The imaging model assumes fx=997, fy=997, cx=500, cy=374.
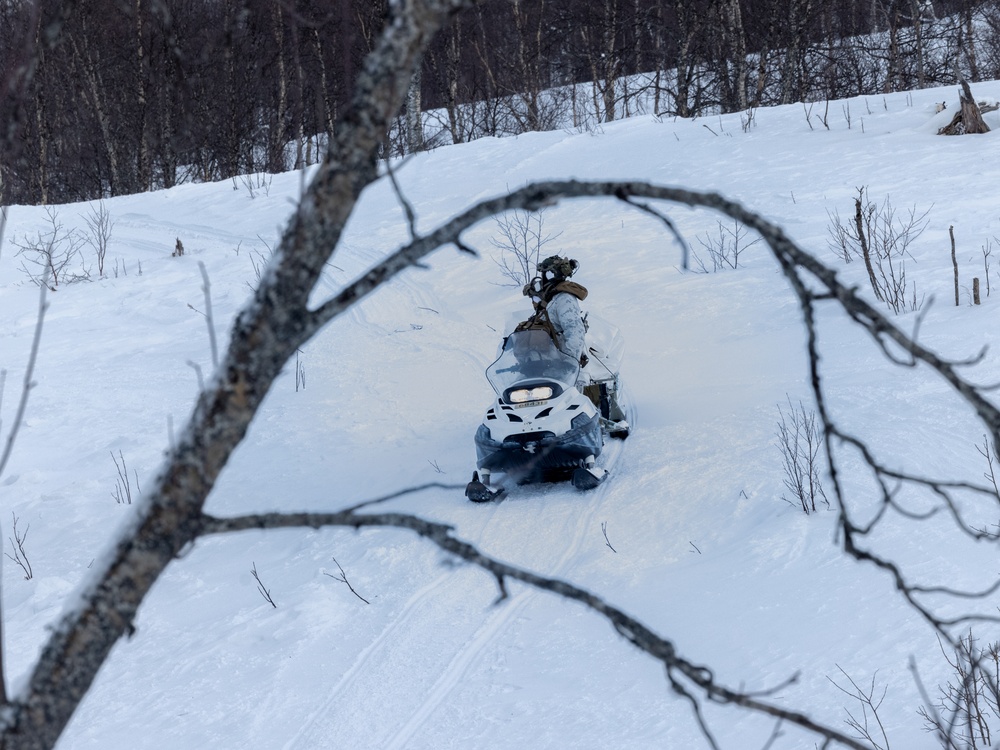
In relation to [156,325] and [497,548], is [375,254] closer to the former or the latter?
[156,325]

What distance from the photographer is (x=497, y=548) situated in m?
6.05

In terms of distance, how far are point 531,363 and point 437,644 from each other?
8.15 feet

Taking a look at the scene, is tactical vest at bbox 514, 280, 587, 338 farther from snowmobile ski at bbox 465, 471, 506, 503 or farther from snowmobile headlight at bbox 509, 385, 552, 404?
snowmobile ski at bbox 465, 471, 506, 503

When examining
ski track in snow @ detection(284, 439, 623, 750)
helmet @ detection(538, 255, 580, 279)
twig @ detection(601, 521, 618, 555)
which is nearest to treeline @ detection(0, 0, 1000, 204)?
helmet @ detection(538, 255, 580, 279)

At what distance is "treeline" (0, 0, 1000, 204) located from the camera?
20031 mm

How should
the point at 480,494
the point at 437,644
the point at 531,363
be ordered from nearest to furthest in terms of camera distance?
the point at 437,644, the point at 480,494, the point at 531,363

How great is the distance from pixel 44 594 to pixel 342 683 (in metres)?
2.43

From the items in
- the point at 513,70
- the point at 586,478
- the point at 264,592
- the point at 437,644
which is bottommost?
the point at 437,644

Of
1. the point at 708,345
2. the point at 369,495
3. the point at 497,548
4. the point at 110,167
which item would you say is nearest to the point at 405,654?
the point at 497,548

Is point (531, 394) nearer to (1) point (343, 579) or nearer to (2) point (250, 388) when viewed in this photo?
(1) point (343, 579)

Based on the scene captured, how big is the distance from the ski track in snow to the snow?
18 millimetres

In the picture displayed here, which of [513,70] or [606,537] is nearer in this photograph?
[606,537]

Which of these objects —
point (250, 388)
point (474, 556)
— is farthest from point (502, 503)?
point (250, 388)

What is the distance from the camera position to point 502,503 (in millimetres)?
6727
